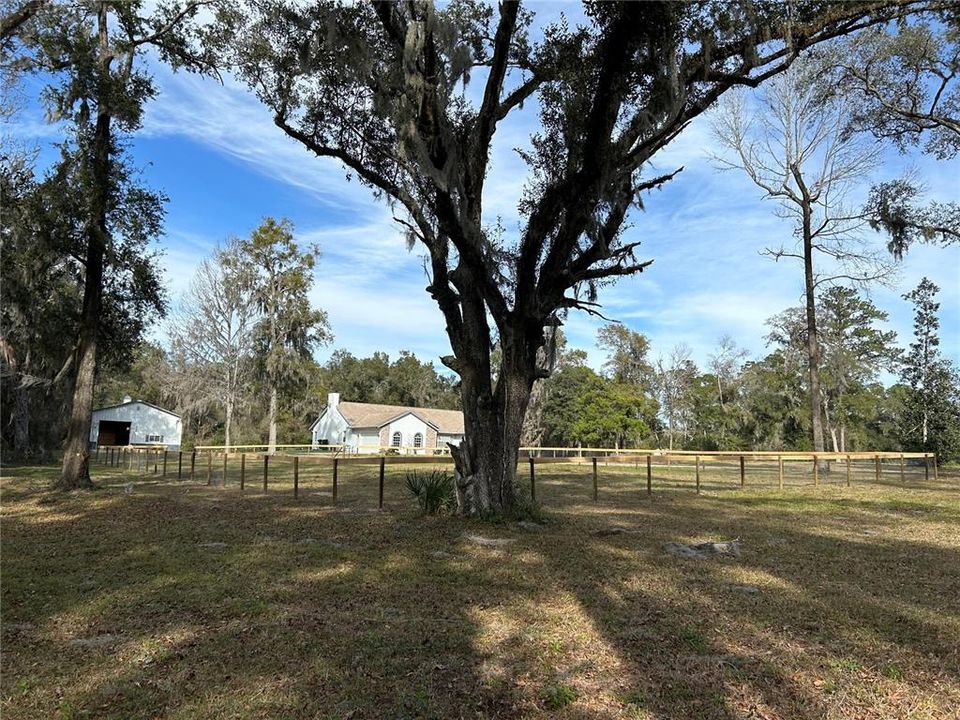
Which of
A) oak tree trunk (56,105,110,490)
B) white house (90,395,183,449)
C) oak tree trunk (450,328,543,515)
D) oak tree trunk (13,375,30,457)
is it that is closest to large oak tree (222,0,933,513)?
oak tree trunk (450,328,543,515)

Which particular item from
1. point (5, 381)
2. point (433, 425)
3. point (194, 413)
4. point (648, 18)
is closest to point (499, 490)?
point (648, 18)

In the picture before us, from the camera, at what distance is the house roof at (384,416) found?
42.5 meters

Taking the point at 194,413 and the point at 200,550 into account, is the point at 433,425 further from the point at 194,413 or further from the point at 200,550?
the point at 200,550

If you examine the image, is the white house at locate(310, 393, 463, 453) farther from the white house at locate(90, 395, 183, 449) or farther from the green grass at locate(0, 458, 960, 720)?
the green grass at locate(0, 458, 960, 720)

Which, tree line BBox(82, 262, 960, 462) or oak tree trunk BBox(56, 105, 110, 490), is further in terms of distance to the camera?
tree line BBox(82, 262, 960, 462)

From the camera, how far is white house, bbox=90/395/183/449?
116 feet

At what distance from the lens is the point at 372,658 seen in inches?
155

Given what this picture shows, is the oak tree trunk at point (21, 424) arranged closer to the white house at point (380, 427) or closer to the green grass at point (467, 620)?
the green grass at point (467, 620)

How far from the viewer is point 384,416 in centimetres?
4350

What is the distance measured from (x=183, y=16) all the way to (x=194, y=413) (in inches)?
1421

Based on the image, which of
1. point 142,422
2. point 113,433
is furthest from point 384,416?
point 113,433

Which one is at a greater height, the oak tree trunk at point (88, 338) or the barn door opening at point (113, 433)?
the oak tree trunk at point (88, 338)

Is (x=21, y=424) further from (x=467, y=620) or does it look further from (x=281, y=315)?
(x=467, y=620)

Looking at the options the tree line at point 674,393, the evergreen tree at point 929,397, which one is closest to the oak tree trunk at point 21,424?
the tree line at point 674,393
